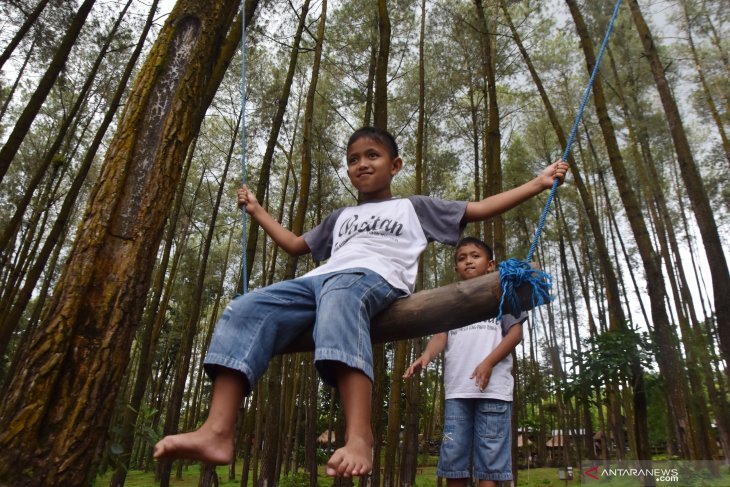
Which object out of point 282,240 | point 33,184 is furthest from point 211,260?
point 282,240

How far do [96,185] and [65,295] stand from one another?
352 millimetres

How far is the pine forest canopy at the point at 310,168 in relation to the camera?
1374 millimetres

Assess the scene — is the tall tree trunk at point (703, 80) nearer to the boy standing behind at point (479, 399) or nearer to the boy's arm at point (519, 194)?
the boy standing behind at point (479, 399)

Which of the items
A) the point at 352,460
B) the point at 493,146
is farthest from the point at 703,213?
the point at 352,460

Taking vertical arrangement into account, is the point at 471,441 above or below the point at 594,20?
below

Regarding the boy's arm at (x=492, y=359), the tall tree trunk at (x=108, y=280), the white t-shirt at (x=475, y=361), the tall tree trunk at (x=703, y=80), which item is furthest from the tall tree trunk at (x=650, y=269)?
the tall tree trunk at (x=703, y=80)

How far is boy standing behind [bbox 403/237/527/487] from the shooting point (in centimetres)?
230

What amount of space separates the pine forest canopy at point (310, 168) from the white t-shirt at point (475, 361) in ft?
1.21

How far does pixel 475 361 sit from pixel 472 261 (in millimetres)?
509

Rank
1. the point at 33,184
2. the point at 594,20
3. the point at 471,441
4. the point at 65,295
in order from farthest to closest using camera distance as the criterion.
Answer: the point at 594,20 → the point at 33,184 → the point at 471,441 → the point at 65,295

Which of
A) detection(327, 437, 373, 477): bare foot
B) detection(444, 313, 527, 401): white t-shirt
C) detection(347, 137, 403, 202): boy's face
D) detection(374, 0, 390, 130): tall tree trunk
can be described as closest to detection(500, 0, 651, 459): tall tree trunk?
detection(374, 0, 390, 130): tall tree trunk

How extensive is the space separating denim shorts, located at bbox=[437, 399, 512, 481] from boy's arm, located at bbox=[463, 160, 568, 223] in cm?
100

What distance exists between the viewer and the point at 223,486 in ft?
42.2

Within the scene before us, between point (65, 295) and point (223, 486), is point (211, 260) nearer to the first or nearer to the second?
point (223, 486)
